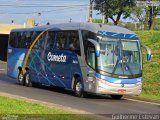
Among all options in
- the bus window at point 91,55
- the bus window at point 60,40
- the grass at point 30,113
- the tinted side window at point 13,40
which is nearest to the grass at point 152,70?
the bus window at point 91,55

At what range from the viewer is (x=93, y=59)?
851 inches

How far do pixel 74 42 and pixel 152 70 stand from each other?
11.5 m

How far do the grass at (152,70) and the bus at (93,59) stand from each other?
117 inches

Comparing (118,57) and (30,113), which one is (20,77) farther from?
(30,113)

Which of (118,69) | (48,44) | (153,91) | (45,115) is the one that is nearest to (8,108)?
(45,115)

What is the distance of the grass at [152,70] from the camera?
2735 cm

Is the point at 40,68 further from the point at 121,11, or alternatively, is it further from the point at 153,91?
the point at 121,11

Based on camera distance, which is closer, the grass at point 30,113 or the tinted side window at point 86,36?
the grass at point 30,113

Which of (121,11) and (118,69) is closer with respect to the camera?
(118,69)

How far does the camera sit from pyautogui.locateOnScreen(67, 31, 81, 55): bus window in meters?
22.7

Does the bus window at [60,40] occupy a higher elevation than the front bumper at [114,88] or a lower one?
higher

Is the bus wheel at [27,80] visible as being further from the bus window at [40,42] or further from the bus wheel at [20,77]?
the bus window at [40,42]

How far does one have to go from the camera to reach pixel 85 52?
22000 millimetres

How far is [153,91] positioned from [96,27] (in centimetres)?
710
